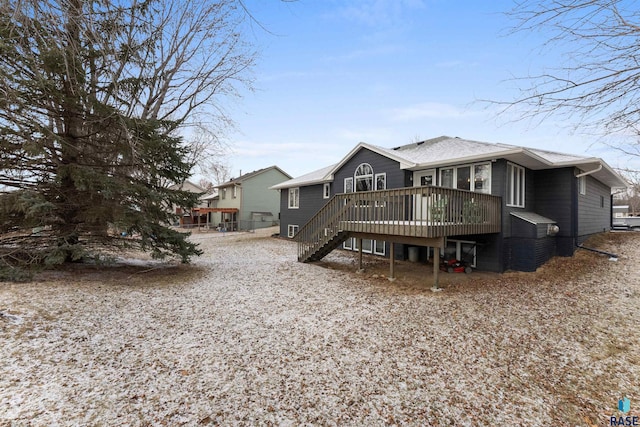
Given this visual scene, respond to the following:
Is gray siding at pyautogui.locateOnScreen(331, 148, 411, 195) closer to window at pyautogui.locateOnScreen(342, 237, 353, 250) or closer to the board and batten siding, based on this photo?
window at pyautogui.locateOnScreen(342, 237, 353, 250)

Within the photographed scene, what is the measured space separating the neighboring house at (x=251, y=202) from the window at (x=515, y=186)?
69.4 feet

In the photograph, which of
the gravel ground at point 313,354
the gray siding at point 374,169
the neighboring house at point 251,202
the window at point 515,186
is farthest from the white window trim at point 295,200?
the window at point 515,186

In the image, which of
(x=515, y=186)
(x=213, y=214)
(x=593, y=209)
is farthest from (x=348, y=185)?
(x=213, y=214)

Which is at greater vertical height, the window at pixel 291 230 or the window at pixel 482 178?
the window at pixel 482 178

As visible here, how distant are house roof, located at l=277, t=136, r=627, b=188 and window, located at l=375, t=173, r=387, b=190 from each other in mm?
842

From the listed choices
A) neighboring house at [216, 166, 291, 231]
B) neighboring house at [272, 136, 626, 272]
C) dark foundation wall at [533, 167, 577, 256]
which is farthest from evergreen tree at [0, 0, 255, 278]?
neighboring house at [216, 166, 291, 231]

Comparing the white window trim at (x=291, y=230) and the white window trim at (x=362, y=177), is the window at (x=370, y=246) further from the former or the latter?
the white window trim at (x=291, y=230)

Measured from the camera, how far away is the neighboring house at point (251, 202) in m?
26.6

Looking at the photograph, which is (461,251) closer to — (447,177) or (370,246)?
(447,177)

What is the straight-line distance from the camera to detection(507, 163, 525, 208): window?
9172mm

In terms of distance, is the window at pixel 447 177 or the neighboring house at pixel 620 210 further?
the neighboring house at pixel 620 210

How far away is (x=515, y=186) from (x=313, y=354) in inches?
365

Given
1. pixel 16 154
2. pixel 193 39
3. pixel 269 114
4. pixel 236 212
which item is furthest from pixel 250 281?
pixel 236 212

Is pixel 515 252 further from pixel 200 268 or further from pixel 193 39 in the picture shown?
pixel 193 39
